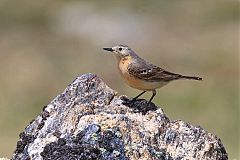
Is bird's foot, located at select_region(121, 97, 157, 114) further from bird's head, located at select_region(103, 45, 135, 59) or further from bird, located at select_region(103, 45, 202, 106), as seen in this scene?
bird's head, located at select_region(103, 45, 135, 59)

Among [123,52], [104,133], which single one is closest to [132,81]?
[123,52]

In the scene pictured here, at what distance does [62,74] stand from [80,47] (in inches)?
195

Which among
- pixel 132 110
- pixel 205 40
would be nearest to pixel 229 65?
pixel 205 40

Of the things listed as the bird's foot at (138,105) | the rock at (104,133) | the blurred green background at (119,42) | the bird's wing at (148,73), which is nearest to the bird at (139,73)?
the bird's wing at (148,73)

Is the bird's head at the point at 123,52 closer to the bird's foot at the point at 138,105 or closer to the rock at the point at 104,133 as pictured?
the bird's foot at the point at 138,105

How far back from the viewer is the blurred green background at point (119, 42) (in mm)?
23219

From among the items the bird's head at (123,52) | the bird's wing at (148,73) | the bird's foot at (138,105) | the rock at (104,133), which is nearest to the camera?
the rock at (104,133)

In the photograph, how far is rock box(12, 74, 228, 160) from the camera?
25.3ft

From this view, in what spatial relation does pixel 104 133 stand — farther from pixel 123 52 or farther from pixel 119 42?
pixel 119 42

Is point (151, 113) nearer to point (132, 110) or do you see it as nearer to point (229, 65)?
point (132, 110)

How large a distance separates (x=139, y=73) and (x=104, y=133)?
3.32m

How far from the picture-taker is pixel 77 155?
7.55 m

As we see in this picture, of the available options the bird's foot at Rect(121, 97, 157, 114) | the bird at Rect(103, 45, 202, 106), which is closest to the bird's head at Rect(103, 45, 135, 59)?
the bird at Rect(103, 45, 202, 106)

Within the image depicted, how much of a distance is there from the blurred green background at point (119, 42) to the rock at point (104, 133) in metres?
8.85
